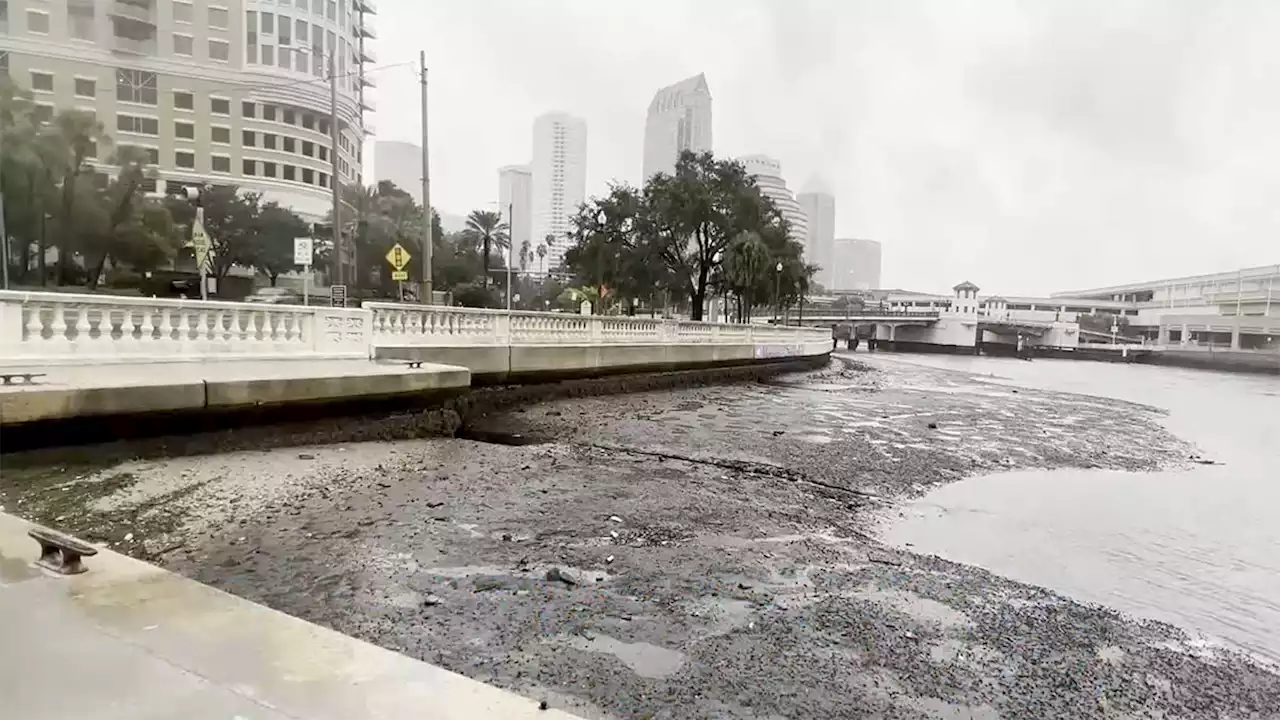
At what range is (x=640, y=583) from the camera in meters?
4.72

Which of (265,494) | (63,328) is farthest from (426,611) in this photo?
(63,328)

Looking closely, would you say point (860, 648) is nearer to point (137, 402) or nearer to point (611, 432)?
point (137, 402)

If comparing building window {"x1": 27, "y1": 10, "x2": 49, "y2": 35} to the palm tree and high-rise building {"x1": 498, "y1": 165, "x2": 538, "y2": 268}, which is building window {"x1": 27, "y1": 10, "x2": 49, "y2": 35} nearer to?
the palm tree

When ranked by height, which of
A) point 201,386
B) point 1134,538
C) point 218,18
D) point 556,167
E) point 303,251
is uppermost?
point 556,167

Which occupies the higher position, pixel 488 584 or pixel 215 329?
pixel 215 329

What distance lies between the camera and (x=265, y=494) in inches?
246

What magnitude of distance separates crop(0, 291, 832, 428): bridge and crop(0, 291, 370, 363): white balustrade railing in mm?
14

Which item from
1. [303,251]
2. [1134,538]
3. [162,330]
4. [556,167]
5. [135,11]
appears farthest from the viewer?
[556,167]

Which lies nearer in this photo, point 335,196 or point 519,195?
point 335,196

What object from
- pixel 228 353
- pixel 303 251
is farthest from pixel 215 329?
pixel 303 251

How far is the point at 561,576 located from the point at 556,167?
4181 inches

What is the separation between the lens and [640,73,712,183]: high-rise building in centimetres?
6725

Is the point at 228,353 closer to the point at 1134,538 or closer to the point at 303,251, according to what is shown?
the point at 303,251

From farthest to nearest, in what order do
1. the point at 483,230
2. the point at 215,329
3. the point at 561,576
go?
the point at 483,230
the point at 215,329
the point at 561,576
